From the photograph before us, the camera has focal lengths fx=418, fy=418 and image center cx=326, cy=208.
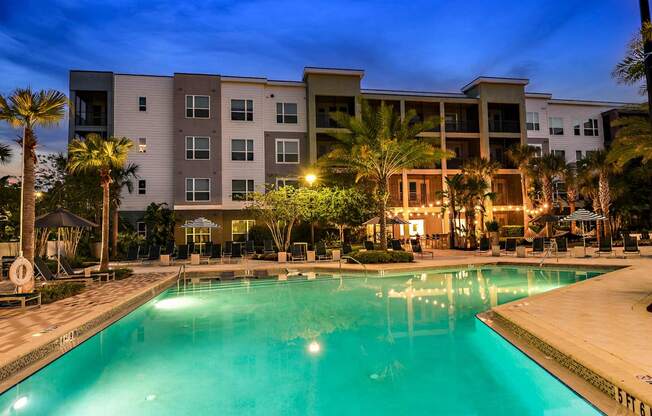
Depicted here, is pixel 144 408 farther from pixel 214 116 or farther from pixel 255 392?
pixel 214 116

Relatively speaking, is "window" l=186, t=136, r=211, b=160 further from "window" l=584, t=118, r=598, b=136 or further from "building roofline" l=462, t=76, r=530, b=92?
"window" l=584, t=118, r=598, b=136

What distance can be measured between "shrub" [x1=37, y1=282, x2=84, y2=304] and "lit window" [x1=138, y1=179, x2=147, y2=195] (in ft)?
54.4

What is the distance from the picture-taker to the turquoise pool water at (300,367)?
489cm

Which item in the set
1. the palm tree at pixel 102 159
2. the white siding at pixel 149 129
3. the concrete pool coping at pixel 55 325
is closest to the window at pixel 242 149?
the white siding at pixel 149 129

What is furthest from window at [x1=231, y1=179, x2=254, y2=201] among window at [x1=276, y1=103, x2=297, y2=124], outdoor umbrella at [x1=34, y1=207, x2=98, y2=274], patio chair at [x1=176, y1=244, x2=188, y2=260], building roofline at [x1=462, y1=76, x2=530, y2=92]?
building roofline at [x1=462, y1=76, x2=530, y2=92]

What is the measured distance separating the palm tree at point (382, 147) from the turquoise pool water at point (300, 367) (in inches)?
361

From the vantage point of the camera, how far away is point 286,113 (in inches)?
1164

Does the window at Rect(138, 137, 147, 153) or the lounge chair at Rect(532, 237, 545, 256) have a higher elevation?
the window at Rect(138, 137, 147, 153)

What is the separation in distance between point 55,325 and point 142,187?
21503mm

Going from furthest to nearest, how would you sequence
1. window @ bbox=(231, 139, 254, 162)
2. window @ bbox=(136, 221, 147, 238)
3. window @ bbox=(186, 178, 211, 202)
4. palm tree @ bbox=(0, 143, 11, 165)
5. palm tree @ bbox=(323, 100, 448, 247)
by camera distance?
1. window @ bbox=(231, 139, 254, 162)
2. window @ bbox=(186, 178, 211, 202)
3. window @ bbox=(136, 221, 147, 238)
4. palm tree @ bbox=(323, 100, 448, 247)
5. palm tree @ bbox=(0, 143, 11, 165)

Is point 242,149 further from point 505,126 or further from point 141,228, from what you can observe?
point 505,126

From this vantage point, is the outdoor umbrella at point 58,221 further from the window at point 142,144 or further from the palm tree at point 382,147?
the window at point 142,144

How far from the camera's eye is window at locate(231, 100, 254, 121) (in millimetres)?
28750

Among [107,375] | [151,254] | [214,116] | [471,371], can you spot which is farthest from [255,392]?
[214,116]
